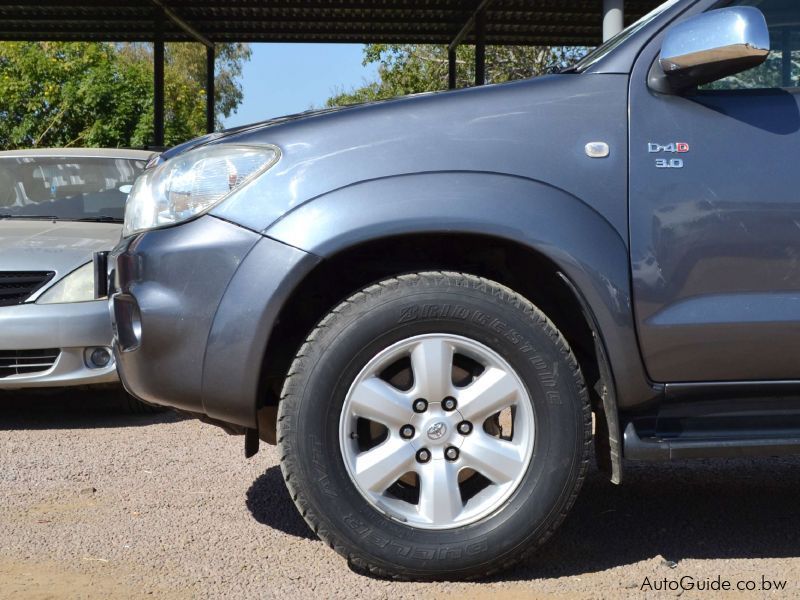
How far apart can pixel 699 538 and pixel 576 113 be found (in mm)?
1519

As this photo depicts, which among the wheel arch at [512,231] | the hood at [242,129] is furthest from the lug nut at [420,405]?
the hood at [242,129]

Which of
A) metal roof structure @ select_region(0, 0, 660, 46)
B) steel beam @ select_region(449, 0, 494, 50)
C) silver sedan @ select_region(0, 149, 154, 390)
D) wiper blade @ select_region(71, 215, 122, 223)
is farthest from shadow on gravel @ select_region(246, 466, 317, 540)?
steel beam @ select_region(449, 0, 494, 50)

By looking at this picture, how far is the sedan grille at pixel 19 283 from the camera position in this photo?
557cm

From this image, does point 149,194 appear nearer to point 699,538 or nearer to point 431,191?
point 431,191

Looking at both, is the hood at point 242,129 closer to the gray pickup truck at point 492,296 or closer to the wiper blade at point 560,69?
the gray pickup truck at point 492,296

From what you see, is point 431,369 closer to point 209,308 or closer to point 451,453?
point 451,453

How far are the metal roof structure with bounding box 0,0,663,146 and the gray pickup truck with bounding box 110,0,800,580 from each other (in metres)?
11.0

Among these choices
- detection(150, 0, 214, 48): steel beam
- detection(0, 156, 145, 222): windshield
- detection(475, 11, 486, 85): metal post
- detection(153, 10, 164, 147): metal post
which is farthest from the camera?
detection(153, 10, 164, 147): metal post

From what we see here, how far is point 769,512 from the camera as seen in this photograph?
157 inches

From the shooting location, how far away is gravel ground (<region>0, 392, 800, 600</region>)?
10.2 feet

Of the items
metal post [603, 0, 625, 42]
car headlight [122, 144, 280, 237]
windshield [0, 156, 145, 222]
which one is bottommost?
windshield [0, 156, 145, 222]

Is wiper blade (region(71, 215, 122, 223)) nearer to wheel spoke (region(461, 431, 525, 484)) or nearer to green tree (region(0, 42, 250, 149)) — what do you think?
wheel spoke (region(461, 431, 525, 484))

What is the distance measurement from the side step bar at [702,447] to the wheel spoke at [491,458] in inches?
12.8

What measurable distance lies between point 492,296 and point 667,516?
137 centimetres
